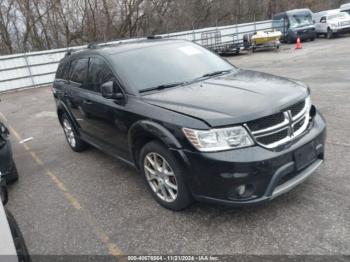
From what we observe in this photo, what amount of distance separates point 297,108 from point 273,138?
52 cm

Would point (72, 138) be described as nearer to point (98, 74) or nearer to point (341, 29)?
point (98, 74)

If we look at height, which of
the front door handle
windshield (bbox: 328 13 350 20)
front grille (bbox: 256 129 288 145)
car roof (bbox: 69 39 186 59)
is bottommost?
front grille (bbox: 256 129 288 145)

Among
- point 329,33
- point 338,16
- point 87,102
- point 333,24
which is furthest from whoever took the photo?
point 329,33

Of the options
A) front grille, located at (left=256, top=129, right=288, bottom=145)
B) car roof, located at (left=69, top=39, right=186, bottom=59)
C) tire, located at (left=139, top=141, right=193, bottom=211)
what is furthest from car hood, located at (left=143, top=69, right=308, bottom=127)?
car roof, located at (left=69, top=39, right=186, bottom=59)

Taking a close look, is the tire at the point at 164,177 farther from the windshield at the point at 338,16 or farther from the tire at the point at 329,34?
the windshield at the point at 338,16

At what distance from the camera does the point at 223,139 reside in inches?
111

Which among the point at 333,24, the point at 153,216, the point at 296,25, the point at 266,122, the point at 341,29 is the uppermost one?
the point at 296,25

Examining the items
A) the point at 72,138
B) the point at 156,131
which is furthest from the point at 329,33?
the point at 156,131

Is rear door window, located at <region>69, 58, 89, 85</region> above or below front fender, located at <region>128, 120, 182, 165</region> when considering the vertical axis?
above

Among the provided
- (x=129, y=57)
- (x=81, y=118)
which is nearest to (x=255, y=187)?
(x=129, y=57)

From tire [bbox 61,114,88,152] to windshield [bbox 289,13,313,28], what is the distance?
66.7 ft

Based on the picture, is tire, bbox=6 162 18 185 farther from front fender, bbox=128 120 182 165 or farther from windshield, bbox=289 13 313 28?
windshield, bbox=289 13 313 28

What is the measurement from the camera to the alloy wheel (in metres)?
3.30

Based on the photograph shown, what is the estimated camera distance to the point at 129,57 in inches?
159
